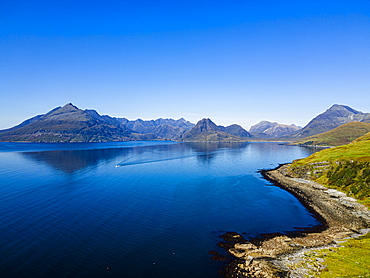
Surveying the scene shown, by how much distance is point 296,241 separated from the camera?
47.9m

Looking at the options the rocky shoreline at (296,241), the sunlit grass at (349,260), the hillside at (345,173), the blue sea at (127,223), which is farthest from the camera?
the hillside at (345,173)

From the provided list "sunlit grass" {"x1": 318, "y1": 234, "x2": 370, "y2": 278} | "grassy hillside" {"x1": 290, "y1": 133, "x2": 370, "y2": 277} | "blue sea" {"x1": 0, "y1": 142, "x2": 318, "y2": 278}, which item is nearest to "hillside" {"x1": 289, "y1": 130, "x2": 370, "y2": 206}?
"grassy hillside" {"x1": 290, "y1": 133, "x2": 370, "y2": 277}

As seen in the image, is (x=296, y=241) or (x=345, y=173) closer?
(x=296, y=241)

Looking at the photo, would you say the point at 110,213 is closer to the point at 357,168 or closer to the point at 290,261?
the point at 290,261

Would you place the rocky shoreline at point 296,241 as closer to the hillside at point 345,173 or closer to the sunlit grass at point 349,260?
the sunlit grass at point 349,260

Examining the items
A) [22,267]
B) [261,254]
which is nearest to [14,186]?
[22,267]

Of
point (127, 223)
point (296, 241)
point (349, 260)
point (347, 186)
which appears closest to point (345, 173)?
point (347, 186)

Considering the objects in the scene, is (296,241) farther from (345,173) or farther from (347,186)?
(345,173)

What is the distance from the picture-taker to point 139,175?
130 meters

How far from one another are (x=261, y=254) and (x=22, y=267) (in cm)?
4311

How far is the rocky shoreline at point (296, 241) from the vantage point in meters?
36.9

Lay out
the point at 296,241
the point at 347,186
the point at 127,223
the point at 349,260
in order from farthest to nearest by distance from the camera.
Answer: the point at 347,186 → the point at 127,223 → the point at 296,241 → the point at 349,260

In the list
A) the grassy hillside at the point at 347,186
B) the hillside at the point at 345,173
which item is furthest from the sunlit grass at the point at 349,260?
the hillside at the point at 345,173

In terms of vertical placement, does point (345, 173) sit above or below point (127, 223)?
above
